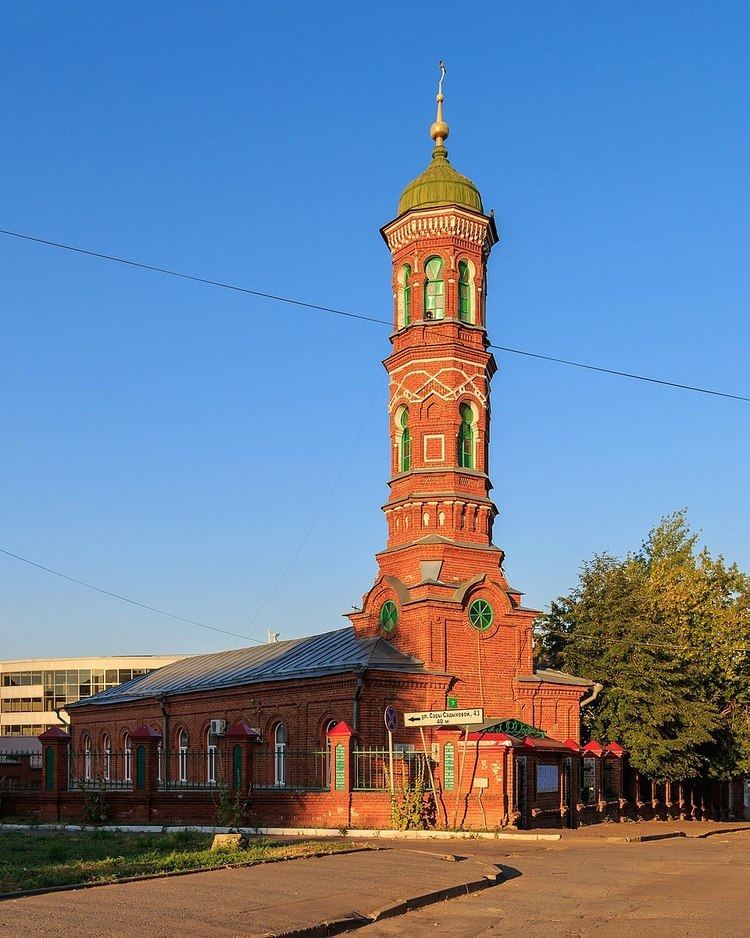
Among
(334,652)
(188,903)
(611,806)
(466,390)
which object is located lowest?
(611,806)

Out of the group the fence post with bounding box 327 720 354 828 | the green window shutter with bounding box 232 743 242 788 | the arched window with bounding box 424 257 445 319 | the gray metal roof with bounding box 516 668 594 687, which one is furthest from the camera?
the arched window with bounding box 424 257 445 319

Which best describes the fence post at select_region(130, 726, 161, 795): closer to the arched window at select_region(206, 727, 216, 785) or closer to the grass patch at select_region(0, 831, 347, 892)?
the arched window at select_region(206, 727, 216, 785)

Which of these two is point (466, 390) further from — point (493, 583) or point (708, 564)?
point (708, 564)

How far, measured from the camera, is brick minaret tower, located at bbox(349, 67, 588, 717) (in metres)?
33.2

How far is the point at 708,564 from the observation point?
156 feet

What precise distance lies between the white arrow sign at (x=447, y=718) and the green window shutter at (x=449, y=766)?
104 centimetres

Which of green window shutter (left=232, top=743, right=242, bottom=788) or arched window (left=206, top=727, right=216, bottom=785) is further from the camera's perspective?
arched window (left=206, top=727, right=216, bottom=785)

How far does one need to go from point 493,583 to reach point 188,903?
21577 millimetres

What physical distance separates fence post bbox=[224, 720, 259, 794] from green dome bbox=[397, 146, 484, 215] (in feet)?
57.3

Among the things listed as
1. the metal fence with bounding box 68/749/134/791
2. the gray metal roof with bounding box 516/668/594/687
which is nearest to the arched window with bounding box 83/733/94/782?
the metal fence with bounding box 68/749/134/791

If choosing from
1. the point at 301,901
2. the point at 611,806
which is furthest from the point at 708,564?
the point at 301,901

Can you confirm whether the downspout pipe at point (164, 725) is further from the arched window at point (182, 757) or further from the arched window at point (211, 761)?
the arched window at point (211, 761)

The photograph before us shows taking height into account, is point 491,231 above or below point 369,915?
above

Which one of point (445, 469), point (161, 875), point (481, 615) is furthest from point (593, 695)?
point (161, 875)
